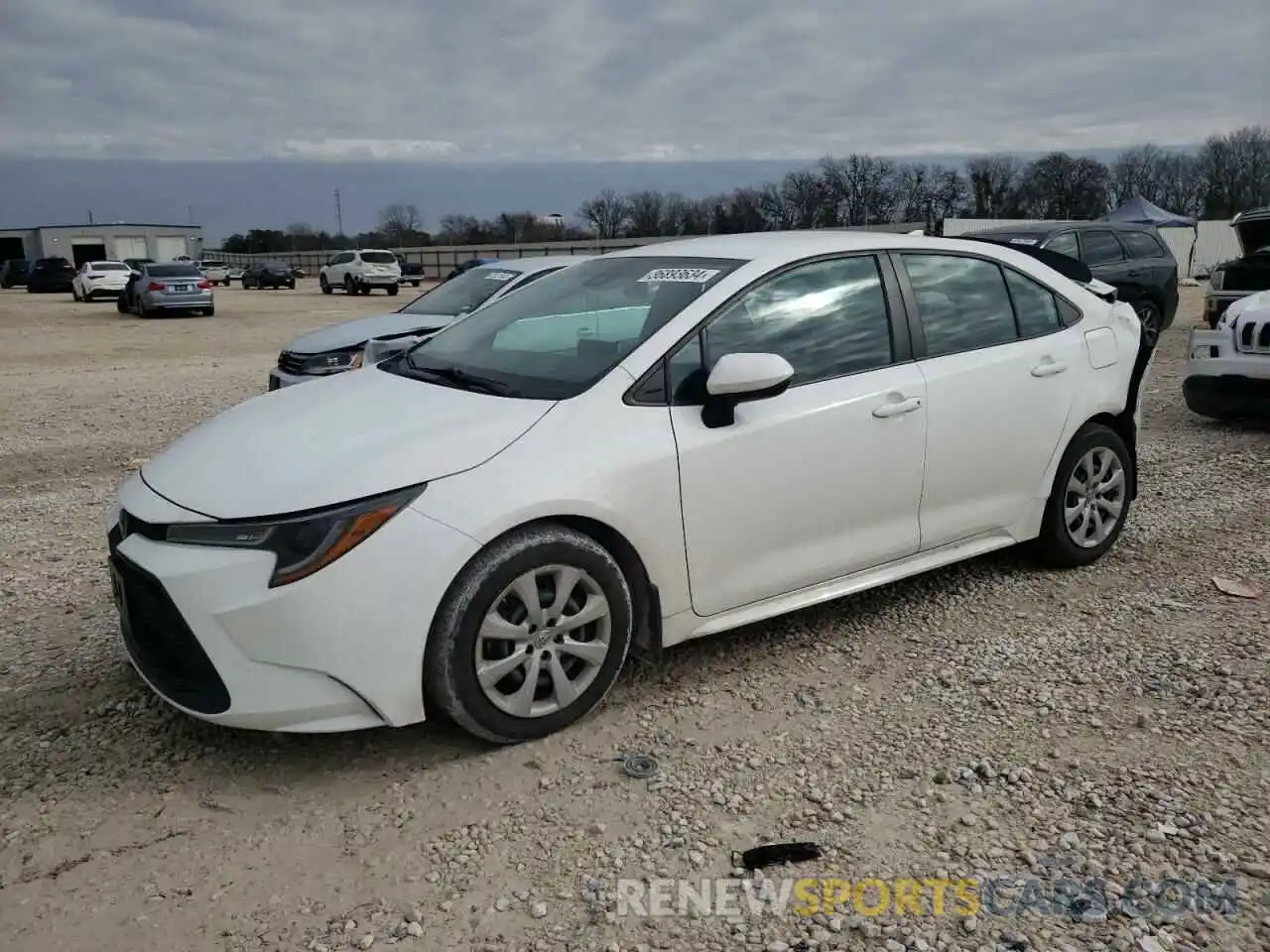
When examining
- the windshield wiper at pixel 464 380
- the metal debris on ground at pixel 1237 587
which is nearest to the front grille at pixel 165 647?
the windshield wiper at pixel 464 380

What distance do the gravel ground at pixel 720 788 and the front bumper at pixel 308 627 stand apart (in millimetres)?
297

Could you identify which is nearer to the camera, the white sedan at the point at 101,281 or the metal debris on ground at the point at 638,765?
the metal debris on ground at the point at 638,765

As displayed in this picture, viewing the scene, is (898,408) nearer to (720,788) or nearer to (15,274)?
(720,788)

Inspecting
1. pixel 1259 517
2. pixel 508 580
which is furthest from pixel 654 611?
pixel 1259 517

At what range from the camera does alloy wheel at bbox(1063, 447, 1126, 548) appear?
478 cm

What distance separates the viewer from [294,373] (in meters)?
9.02

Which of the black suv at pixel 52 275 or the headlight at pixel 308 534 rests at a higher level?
the black suv at pixel 52 275

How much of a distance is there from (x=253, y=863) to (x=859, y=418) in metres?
2.52

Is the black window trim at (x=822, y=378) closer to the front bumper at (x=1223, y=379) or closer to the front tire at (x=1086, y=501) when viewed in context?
the front tire at (x=1086, y=501)

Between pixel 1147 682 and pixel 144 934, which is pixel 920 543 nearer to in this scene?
pixel 1147 682

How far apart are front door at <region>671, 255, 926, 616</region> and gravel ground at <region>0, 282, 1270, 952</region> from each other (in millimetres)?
452

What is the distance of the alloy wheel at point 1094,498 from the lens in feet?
15.7

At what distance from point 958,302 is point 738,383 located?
1478 mm

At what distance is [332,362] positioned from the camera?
898 cm
